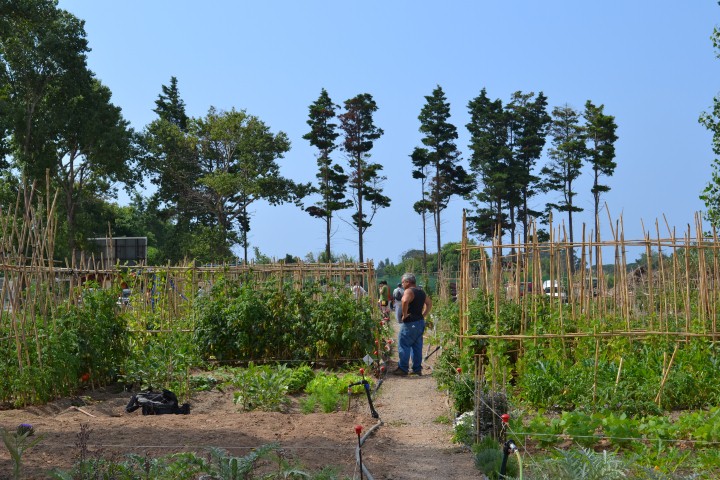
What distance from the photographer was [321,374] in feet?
37.4

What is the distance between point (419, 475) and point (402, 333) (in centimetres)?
606

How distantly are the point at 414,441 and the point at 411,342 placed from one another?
475cm

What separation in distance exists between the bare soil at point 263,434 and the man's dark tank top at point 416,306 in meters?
2.21

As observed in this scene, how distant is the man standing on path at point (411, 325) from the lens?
12406mm

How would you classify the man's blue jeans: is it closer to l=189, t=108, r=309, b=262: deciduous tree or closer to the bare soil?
the bare soil

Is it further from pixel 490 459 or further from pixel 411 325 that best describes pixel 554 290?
pixel 490 459

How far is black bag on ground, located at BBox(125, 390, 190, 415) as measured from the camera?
892cm

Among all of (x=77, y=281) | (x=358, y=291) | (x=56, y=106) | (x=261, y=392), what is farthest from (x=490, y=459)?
(x=56, y=106)

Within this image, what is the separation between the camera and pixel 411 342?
12625 mm

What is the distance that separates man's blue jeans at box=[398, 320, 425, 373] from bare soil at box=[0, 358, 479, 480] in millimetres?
2168

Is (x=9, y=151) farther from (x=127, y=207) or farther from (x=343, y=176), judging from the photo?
(x=127, y=207)

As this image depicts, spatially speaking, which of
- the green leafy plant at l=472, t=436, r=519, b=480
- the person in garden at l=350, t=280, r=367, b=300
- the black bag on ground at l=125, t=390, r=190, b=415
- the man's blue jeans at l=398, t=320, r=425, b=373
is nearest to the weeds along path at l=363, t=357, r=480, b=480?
the green leafy plant at l=472, t=436, r=519, b=480

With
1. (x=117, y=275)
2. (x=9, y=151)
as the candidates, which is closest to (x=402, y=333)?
(x=117, y=275)

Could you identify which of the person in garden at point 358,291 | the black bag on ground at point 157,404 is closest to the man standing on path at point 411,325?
the person in garden at point 358,291
